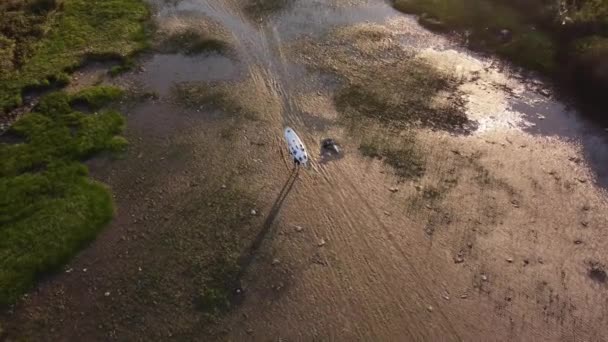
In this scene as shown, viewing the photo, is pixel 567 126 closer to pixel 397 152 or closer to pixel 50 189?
pixel 397 152

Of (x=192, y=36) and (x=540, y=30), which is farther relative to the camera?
(x=540, y=30)

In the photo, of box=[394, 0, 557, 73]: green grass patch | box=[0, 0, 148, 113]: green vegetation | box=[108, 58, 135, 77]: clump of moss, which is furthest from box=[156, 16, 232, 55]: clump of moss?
box=[394, 0, 557, 73]: green grass patch

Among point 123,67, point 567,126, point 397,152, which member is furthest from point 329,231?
point 123,67

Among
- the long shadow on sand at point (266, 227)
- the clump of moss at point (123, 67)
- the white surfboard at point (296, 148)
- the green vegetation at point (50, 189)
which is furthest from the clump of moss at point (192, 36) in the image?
the long shadow on sand at point (266, 227)

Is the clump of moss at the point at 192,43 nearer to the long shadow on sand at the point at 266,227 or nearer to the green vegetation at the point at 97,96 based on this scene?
the green vegetation at the point at 97,96

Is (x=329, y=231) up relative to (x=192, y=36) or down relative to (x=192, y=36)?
down

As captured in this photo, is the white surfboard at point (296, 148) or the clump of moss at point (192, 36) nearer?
the white surfboard at point (296, 148)
